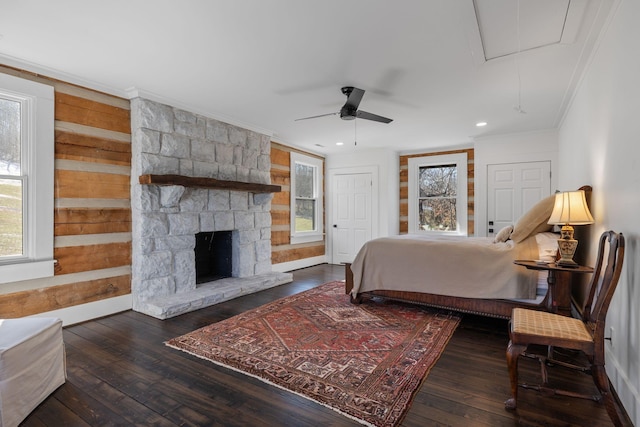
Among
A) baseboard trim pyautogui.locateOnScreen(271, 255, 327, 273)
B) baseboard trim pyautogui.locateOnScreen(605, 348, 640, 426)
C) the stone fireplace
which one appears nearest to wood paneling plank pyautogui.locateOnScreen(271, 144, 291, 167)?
the stone fireplace

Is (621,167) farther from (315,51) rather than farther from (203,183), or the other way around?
(203,183)

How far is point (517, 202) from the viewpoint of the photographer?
5398 millimetres

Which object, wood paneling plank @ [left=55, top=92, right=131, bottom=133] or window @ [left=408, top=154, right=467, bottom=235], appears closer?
wood paneling plank @ [left=55, top=92, right=131, bottom=133]

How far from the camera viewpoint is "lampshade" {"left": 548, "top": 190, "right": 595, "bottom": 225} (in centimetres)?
242

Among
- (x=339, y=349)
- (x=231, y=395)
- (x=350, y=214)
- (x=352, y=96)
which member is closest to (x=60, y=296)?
(x=231, y=395)

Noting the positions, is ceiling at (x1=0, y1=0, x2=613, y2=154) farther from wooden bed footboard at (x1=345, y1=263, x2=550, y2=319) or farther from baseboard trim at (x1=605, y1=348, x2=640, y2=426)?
baseboard trim at (x1=605, y1=348, x2=640, y2=426)

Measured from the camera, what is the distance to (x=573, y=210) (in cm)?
246

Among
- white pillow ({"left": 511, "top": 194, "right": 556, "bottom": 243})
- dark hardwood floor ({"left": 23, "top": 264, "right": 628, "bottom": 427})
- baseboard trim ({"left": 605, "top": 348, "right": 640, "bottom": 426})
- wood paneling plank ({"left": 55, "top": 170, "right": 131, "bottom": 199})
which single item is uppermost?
wood paneling plank ({"left": 55, "top": 170, "right": 131, "bottom": 199})

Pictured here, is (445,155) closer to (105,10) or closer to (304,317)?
(304,317)

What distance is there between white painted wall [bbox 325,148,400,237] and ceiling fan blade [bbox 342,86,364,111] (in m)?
3.18

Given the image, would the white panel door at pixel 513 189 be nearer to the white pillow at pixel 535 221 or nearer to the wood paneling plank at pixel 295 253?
the white pillow at pixel 535 221

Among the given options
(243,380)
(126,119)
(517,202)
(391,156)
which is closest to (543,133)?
(517,202)

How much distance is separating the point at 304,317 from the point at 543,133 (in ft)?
15.4

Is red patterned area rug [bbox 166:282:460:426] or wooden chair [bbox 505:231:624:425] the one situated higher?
wooden chair [bbox 505:231:624:425]
